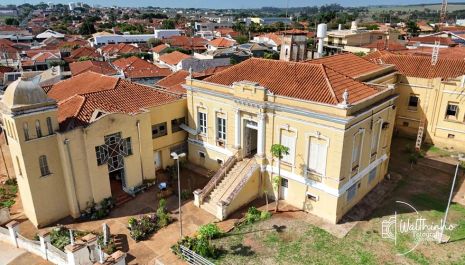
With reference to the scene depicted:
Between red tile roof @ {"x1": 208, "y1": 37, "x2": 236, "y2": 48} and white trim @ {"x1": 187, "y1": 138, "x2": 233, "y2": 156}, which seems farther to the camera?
red tile roof @ {"x1": 208, "y1": 37, "x2": 236, "y2": 48}

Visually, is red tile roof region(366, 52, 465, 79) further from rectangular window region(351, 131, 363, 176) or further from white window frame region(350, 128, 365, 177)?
rectangular window region(351, 131, 363, 176)

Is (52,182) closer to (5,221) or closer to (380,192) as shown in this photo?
(5,221)

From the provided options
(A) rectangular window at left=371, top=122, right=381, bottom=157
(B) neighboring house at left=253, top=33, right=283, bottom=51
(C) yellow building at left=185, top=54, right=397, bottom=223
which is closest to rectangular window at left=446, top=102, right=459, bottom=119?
(C) yellow building at left=185, top=54, right=397, bottom=223

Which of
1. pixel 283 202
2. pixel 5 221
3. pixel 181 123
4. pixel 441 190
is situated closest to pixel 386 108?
pixel 441 190

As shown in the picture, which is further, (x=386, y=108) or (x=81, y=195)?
(x=386, y=108)

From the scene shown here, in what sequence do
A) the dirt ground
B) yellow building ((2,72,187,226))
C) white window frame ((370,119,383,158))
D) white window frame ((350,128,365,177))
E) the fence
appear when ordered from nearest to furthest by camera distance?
the fence, the dirt ground, yellow building ((2,72,187,226)), white window frame ((350,128,365,177)), white window frame ((370,119,383,158))

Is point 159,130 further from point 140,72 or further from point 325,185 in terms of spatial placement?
point 140,72

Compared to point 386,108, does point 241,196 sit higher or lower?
lower
